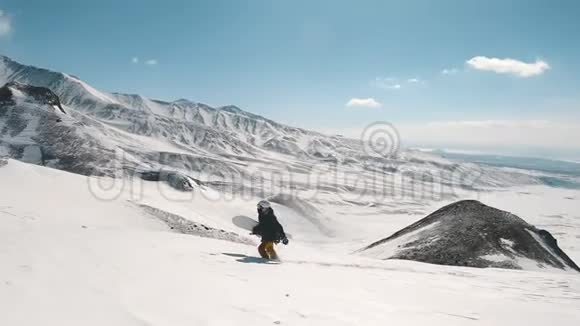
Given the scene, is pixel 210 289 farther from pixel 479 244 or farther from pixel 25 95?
pixel 25 95

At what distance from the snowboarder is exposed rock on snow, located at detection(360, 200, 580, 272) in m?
12.7

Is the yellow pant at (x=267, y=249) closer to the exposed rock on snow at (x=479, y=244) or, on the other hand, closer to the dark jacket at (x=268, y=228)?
the dark jacket at (x=268, y=228)

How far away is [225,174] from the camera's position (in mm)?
134500

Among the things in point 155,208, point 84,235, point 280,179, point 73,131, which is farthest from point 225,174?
point 84,235

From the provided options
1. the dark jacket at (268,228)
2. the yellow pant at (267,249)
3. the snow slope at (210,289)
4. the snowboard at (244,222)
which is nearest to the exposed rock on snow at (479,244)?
the snow slope at (210,289)

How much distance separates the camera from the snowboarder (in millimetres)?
12352

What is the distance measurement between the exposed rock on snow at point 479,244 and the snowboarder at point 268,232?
501 inches

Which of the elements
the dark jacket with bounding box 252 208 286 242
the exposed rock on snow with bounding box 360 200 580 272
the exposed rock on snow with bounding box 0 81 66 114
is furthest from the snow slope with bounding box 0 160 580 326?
the exposed rock on snow with bounding box 0 81 66 114

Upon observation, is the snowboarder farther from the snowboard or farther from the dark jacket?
the snowboard

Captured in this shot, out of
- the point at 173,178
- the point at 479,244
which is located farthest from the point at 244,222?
the point at 479,244

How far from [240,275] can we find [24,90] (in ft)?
314

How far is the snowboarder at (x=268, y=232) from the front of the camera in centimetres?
1235

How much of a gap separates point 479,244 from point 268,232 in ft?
51.3

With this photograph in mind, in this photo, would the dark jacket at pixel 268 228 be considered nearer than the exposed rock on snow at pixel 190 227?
Yes
